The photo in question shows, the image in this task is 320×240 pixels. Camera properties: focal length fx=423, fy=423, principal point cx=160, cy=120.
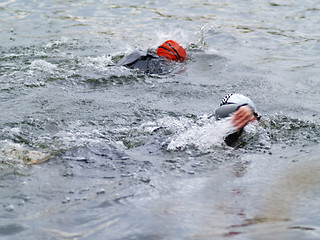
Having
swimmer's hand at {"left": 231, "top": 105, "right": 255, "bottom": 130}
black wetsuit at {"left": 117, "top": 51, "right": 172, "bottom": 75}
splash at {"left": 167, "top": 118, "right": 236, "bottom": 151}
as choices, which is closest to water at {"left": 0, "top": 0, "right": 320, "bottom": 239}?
splash at {"left": 167, "top": 118, "right": 236, "bottom": 151}

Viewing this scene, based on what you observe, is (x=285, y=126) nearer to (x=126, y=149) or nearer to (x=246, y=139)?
(x=246, y=139)

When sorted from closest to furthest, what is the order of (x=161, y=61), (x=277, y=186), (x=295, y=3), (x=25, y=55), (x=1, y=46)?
(x=277, y=186) → (x=161, y=61) → (x=25, y=55) → (x=1, y=46) → (x=295, y=3)

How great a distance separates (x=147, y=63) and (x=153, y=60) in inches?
5.2

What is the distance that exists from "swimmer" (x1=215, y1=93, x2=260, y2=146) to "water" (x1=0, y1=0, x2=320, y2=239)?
0.34 feet

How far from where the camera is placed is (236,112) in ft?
15.8

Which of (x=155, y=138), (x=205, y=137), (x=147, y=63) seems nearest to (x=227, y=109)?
(x=205, y=137)

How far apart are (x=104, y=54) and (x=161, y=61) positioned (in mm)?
1684

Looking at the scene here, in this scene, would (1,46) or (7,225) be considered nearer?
(7,225)

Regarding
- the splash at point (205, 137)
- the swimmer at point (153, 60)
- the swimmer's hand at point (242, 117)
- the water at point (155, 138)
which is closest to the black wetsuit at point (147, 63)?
the swimmer at point (153, 60)

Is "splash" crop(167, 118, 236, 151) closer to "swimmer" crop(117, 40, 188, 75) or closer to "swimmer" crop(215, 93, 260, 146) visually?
"swimmer" crop(215, 93, 260, 146)

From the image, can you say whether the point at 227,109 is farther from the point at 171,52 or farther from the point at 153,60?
the point at 171,52

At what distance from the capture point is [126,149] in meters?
4.58

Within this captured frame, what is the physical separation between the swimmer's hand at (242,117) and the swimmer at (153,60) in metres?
2.66

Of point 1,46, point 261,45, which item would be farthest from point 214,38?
point 1,46
